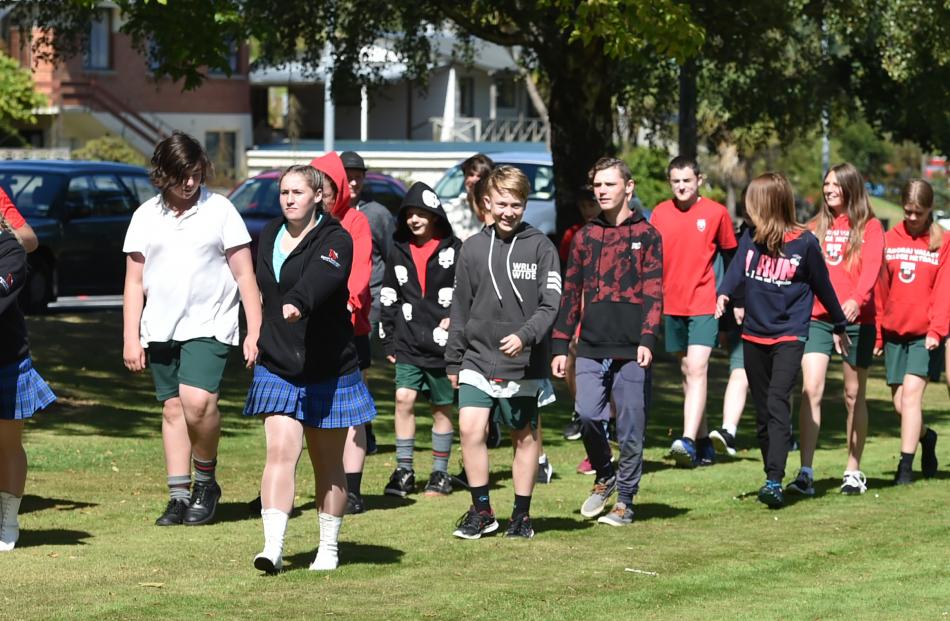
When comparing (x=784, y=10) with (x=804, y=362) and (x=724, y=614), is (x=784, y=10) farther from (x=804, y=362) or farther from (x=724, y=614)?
(x=724, y=614)

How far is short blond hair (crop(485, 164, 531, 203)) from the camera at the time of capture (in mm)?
8477

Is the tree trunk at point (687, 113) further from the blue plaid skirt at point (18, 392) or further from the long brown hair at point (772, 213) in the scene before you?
the blue plaid skirt at point (18, 392)

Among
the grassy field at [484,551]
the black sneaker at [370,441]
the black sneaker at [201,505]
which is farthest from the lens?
the black sneaker at [370,441]

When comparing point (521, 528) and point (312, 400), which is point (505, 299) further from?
point (312, 400)

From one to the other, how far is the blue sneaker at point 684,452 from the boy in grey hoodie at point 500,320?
334cm

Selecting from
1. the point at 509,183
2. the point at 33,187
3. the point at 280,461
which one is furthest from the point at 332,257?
the point at 33,187

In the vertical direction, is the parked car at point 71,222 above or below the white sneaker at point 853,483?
above

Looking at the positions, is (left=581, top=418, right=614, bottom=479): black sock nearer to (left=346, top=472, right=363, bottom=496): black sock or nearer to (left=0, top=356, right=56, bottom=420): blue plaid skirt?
(left=346, top=472, right=363, bottom=496): black sock

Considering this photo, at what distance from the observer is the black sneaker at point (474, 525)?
8.64m

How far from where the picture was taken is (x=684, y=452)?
11805 mm

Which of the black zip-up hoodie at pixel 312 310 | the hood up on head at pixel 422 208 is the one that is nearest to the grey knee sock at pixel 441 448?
the hood up on head at pixel 422 208

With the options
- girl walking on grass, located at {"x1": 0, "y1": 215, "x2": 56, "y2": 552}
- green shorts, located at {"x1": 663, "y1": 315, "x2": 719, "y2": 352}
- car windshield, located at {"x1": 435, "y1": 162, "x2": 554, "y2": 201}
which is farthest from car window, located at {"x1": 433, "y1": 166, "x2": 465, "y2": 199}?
girl walking on grass, located at {"x1": 0, "y1": 215, "x2": 56, "y2": 552}

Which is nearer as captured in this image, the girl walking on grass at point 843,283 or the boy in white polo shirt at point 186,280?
the boy in white polo shirt at point 186,280

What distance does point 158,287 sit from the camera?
8.64m
